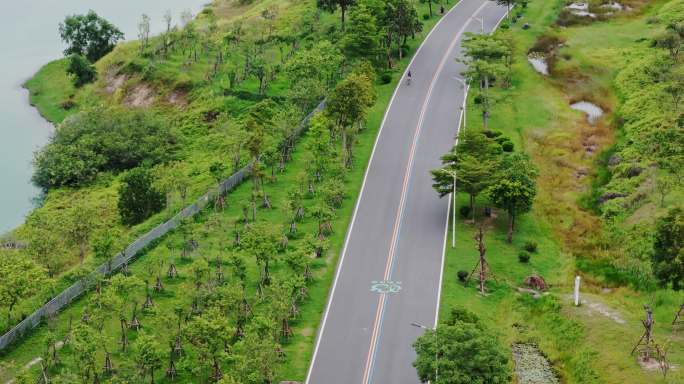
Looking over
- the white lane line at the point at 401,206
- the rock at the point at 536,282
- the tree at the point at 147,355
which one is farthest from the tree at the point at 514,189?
the tree at the point at 147,355

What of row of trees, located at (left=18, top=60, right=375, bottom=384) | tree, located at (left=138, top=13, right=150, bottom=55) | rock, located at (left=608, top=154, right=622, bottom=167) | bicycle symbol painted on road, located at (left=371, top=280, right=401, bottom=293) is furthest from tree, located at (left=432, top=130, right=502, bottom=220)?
tree, located at (left=138, top=13, right=150, bottom=55)

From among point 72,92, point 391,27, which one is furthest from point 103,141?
point 391,27

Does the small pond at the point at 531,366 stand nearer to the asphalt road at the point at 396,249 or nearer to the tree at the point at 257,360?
the asphalt road at the point at 396,249

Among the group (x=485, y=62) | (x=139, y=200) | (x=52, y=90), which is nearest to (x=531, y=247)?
(x=485, y=62)

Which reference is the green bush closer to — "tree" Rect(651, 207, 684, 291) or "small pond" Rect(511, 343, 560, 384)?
"small pond" Rect(511, 343, 560, 384)

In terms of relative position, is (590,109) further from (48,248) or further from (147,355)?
(147,355)
